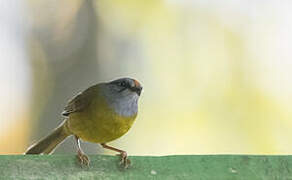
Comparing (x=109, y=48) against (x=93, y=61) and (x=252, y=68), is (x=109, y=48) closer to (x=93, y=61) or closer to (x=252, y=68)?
(x=93, y=61)

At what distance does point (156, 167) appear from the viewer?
147 inches

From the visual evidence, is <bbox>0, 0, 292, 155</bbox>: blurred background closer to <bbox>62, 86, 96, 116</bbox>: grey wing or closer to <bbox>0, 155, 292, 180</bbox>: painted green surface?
<bbox>62, 86, 96, 116</bbox>: grey wing

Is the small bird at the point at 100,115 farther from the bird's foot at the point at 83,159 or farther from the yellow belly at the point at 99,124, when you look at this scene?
the bird's foot at the point at 83,159

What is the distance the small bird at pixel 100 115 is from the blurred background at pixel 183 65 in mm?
3303

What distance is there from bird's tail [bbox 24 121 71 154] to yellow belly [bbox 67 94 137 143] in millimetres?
214

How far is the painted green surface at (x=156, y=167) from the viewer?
3574 millimetres

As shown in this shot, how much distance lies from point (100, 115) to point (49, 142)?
444 millimetres

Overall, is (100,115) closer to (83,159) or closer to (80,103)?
(80,103)

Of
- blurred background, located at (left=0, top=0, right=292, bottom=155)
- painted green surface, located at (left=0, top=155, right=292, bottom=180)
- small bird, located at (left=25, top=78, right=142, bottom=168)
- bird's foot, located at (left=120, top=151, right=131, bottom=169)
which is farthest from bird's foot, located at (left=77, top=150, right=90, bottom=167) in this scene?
blurred background, located at (left=0, top=0, right=292, bottom=155)

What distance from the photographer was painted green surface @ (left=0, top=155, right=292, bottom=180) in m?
3.57

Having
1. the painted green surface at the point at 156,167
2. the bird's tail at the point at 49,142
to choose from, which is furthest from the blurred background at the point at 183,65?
the painted green surface at the point at 156,167

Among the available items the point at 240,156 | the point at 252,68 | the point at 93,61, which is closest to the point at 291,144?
the point at 252,68

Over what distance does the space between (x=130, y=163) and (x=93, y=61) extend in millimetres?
3825

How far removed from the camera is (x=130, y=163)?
12.2 feet
